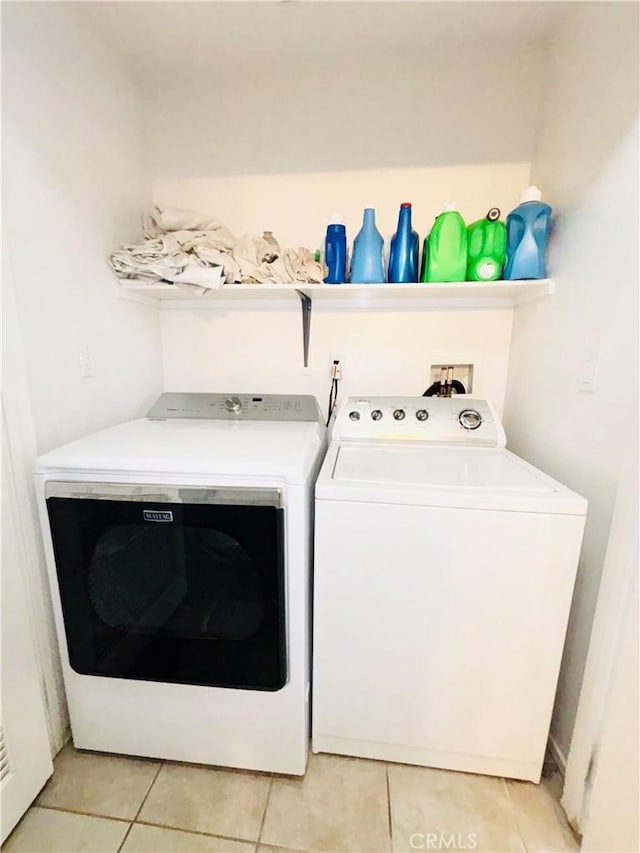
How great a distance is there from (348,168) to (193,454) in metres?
1.42

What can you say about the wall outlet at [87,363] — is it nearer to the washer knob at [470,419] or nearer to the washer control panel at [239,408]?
the washer control panel at [239,408]

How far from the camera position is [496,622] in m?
1.00

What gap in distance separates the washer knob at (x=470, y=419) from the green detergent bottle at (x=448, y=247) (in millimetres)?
505

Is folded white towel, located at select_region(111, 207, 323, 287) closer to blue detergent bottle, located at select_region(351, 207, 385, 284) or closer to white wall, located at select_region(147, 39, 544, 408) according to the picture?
blue detergent bottle, located at select_region(351, 207, 385, 284)

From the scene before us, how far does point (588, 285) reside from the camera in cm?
111

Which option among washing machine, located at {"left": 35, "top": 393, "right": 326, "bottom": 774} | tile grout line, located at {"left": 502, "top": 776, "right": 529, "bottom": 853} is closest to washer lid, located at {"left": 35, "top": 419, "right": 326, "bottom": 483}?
washing machine, located at {"left": 35, "top": 393, "right": 326, "bottom": 774}

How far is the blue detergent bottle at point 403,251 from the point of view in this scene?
4.51ft

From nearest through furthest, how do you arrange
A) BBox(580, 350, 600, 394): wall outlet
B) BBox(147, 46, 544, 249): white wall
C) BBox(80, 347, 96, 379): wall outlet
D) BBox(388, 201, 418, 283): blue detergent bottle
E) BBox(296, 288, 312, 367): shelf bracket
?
BBox(580, 350, 600, 394): wall outlet, BBox(80, 347, 96, 379): wall outlet, BBox(388, 201, 418, 283): blue detergent bottle, BBox(147, 46, 544, 249): white wall, BBox(296, 288, 312, 367): shelf bracket

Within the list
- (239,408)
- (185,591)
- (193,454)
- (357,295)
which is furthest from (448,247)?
(185,591)

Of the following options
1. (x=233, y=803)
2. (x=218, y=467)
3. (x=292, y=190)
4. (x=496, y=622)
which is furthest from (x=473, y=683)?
(x=292, y=190)

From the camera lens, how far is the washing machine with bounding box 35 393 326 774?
96 cm

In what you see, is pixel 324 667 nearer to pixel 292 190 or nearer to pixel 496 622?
pixel 496 622

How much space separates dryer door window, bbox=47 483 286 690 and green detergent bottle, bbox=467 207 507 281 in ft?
3.67

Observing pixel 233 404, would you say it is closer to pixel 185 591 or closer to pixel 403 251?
pixel 185 591
